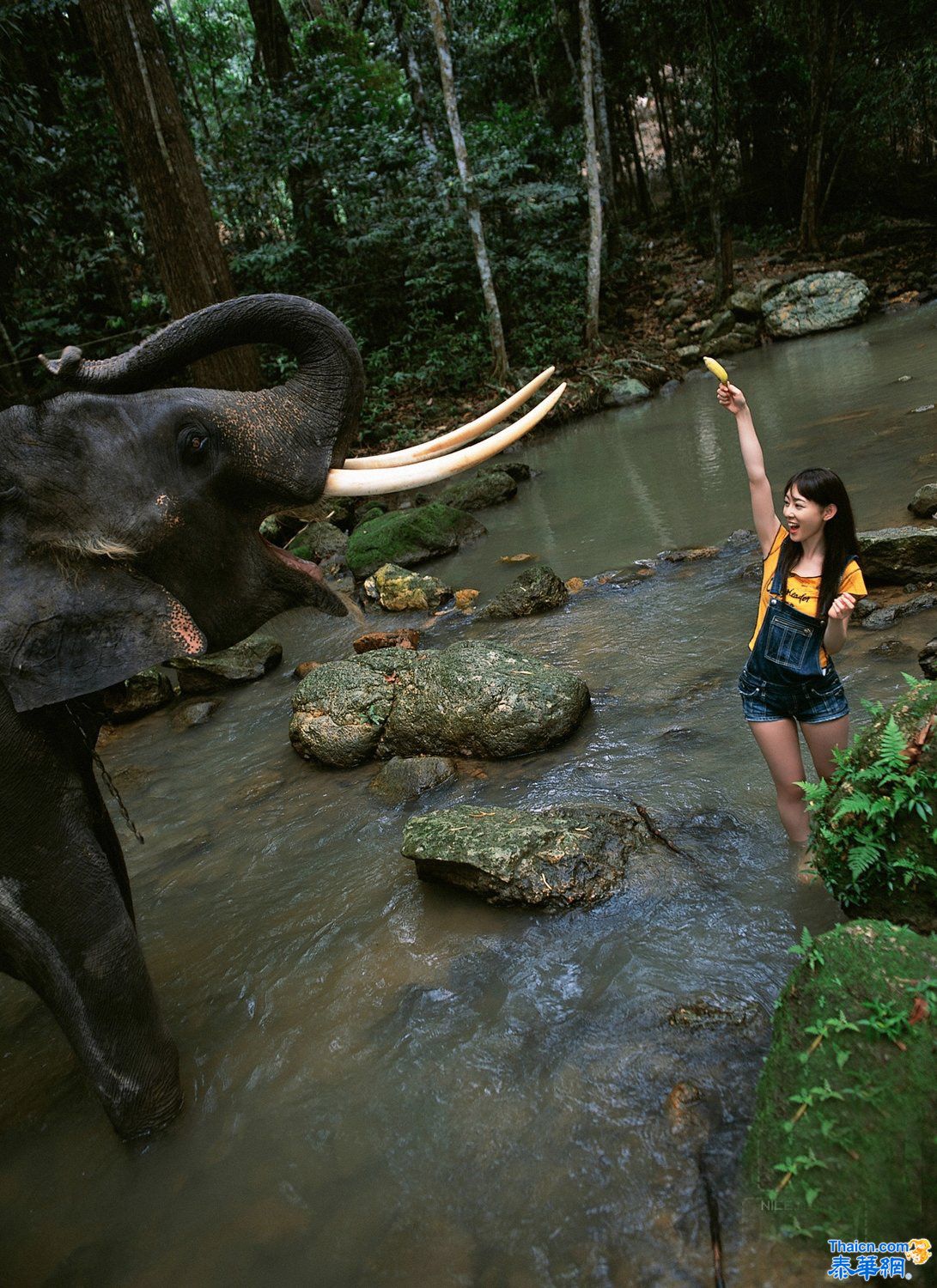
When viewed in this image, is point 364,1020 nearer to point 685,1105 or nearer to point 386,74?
point 685,1105

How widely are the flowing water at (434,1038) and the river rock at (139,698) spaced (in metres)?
1.65

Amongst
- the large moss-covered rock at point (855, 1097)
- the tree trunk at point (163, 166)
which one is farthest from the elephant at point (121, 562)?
the tree trunk at point (163, 166)

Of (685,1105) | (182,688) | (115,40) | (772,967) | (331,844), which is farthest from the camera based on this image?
(115,40)

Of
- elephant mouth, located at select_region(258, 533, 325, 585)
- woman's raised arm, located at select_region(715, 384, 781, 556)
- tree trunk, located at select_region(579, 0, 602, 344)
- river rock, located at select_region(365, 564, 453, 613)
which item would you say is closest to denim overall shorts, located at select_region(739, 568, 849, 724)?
woman's raised arm, located at select_region(715, 384, 781, 556)

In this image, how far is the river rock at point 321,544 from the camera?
11.2 meters

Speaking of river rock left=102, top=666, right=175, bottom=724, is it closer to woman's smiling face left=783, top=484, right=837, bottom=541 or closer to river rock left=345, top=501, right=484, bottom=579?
river rock left=345, top=501, right=484, bottom=579

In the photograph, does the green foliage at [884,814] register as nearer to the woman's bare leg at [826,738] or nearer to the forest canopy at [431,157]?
the woman's bare leg at [826,738]

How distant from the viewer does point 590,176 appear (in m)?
17.6

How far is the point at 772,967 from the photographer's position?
2887 millimetres

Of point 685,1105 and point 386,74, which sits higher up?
point 386,74

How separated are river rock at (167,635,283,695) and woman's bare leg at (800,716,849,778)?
17.3 feet

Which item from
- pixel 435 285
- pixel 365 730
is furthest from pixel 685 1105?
pixel 435 285

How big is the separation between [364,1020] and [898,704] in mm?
2185

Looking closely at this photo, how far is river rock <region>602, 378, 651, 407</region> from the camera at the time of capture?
667 inches
